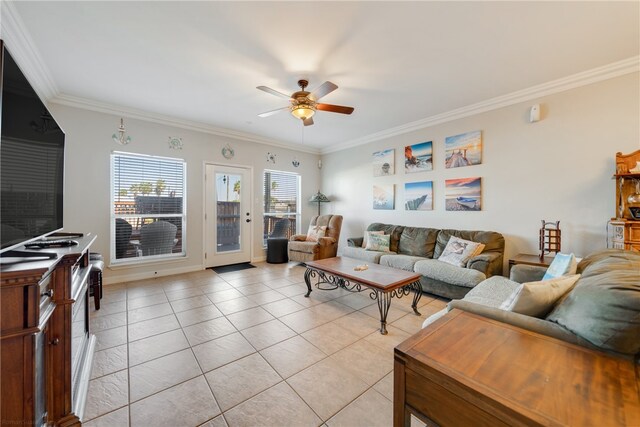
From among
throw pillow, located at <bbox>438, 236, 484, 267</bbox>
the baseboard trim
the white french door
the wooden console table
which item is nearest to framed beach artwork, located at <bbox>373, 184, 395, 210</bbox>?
throw pillow, located at <bbox>438, 236, 484, 267</bbox>

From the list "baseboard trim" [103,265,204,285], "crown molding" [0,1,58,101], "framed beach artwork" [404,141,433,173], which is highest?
"crown molding" [0,1,58,101]

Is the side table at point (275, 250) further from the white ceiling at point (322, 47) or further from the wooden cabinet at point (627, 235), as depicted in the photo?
the wooden cabinet at point (627, 235)

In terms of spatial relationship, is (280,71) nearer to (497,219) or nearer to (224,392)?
Answer: (224,392)

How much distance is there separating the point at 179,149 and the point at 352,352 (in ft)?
13.7

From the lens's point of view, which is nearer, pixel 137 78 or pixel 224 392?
pixel 224 392

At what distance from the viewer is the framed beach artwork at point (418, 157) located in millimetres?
4164

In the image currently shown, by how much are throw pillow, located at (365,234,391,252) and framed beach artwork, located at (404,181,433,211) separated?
0.73 metres

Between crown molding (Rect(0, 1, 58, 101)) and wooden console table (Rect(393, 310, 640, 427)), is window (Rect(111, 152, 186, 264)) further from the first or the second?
wooden console table (Rect(393, 310, 640, 427))

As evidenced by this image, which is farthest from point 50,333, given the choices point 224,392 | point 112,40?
point 112,40

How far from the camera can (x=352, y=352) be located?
80.4 inches

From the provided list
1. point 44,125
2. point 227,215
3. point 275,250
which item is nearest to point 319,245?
point 275,250

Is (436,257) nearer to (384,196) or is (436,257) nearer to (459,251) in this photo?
(459,251)

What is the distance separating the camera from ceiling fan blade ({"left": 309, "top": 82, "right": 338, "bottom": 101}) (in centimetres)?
236

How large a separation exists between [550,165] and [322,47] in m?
3.09
